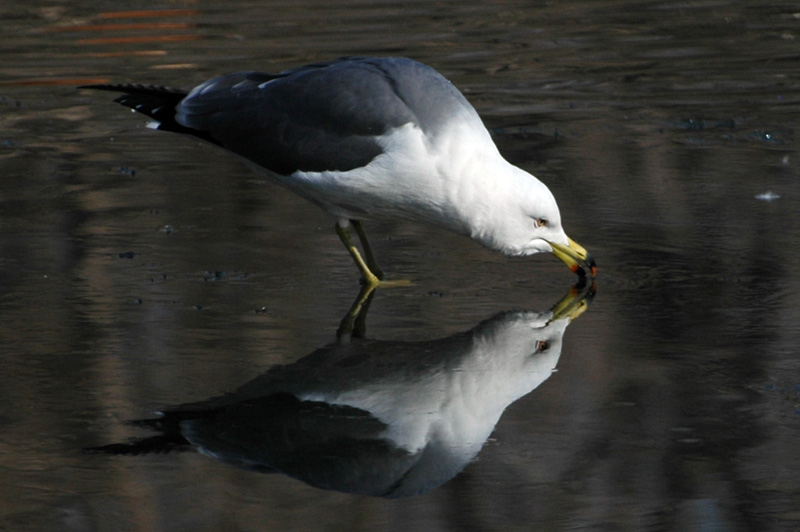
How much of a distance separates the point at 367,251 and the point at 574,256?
2.93ft

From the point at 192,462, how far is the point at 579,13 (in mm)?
9077

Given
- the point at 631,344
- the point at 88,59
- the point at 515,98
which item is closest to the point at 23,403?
the point at 631,344

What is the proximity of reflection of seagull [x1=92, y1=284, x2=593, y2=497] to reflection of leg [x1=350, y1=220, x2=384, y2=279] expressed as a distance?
0.83 metres

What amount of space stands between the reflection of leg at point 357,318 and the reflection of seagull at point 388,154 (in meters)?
0.08

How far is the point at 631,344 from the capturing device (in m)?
4.63

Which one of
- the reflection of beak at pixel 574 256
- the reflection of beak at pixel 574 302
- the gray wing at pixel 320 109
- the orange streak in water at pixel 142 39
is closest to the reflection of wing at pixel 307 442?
the reflection of beak at pixel 574 302

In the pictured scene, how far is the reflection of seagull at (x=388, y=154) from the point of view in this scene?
16.5 feet

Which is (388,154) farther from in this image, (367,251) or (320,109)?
(367,251)

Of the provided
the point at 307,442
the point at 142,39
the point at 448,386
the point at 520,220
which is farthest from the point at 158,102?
the point at 142,39

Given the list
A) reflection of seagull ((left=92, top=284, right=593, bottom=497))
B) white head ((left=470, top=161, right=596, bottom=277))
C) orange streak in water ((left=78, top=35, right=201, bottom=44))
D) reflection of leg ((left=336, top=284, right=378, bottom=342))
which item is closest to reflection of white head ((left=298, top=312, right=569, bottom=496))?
reflection of seagull ((left=92, top=284, right=593, bottom=497))

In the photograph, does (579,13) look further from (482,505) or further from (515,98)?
(482,505)

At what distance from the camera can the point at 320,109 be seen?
5.39 m

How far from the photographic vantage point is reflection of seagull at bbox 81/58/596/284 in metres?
5.02

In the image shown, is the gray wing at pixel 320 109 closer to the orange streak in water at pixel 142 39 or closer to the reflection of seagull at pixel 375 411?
the reflection of seagull at pixel 375 411
